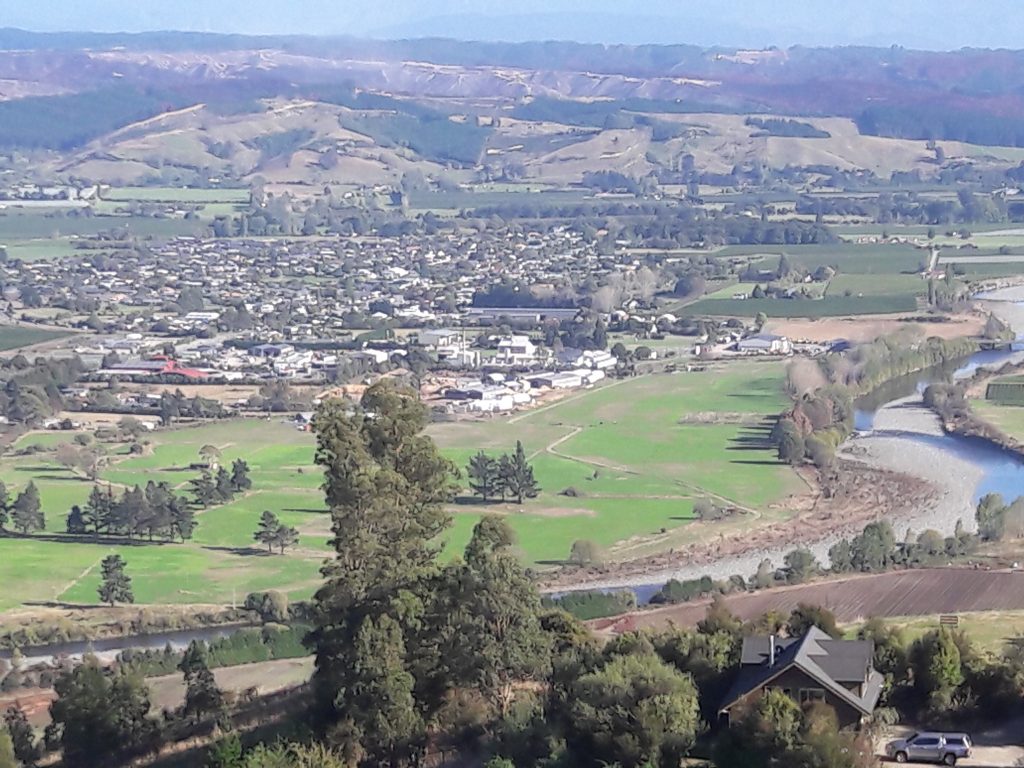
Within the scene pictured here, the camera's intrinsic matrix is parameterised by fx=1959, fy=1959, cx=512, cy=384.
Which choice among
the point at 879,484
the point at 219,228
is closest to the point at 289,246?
the point at 219,228

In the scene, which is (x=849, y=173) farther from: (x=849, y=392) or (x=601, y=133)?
(x=849, y=392)

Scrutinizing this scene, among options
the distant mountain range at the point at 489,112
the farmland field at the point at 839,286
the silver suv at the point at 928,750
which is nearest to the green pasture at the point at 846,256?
the farmland field at the point at 839,286

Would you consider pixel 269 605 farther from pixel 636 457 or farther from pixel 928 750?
pixel 928 750

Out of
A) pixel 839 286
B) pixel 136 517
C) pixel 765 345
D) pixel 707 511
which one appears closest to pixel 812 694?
pixel 707 511

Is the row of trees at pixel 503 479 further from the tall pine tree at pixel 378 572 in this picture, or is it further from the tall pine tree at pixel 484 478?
the tall pine tree at pixel 378 572

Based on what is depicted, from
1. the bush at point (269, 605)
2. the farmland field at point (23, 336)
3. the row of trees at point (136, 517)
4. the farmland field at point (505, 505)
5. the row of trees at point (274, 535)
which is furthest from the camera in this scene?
the farmland field at point (23, 336)

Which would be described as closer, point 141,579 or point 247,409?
point 141,579
